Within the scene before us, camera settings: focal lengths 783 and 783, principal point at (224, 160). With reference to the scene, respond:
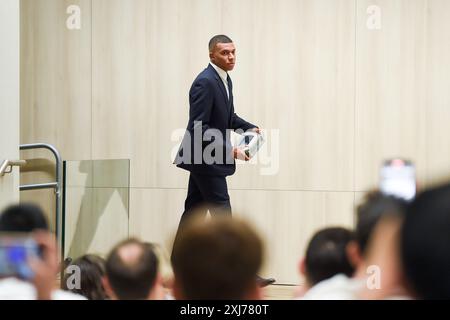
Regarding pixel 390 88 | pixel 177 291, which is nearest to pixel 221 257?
pixel 177 291

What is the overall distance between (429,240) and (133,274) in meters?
0.81

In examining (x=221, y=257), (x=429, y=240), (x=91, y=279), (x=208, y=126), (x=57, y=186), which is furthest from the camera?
(x=57, y=186)

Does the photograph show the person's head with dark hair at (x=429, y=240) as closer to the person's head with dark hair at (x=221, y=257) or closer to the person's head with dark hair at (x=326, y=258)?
the person's head with dark hair at (x=221, y=257)

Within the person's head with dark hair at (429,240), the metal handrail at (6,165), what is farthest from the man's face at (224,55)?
the person's head with dark hair at (429,240)

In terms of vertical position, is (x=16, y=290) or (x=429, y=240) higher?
(x=429, y=240)

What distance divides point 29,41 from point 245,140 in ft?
8.15

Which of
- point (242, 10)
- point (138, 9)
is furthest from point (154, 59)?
point (242, 10)

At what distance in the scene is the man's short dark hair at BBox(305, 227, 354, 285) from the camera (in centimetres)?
186

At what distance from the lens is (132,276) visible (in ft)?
5.77

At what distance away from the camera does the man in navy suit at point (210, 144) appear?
4.67 meters

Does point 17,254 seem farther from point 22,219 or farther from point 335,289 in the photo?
point 335,289

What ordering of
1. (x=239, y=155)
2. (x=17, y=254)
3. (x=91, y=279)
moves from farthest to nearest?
(x=239, y=155) < (x=91, y=279) < (x=17, y=254)

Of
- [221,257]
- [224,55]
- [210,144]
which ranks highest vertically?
[224,55]

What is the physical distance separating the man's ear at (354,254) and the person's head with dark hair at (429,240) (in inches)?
20.9
